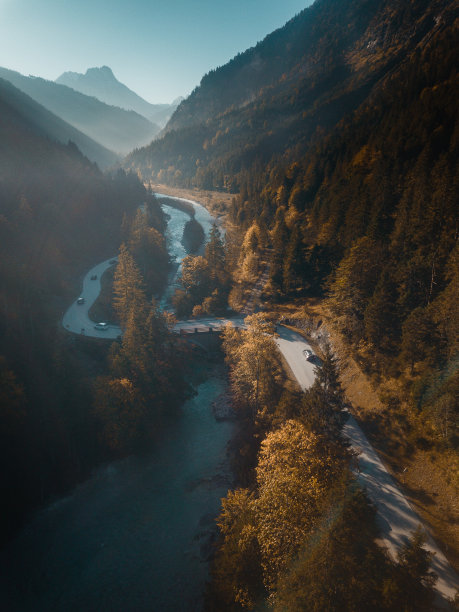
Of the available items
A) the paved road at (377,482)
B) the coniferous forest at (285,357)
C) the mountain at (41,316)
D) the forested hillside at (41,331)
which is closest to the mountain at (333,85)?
the coniferous forest at (285,357)

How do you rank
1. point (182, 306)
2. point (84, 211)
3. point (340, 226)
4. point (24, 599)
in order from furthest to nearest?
point (84, 211) < point (182, 306) < point (340, 226) < point (24, 599)

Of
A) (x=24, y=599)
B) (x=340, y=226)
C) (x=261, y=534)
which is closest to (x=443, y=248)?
(x=340, y=226)

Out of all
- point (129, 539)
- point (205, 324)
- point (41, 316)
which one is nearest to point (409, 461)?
point (129, 539)

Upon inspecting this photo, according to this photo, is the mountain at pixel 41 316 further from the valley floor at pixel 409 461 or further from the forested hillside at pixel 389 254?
the valley floor at pixel 409 461

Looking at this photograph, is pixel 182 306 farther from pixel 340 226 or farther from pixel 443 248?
pixel 443 248

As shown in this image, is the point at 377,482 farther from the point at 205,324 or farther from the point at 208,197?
the point at 208,197

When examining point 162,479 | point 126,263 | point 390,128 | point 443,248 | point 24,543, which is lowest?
point 24,543
